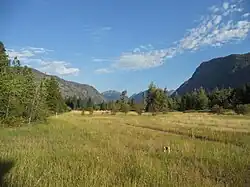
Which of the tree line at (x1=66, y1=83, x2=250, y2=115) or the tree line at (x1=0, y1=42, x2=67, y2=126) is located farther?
the tree line at (x1=66, y1=83, x2=250, y2=115)

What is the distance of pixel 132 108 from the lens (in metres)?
125

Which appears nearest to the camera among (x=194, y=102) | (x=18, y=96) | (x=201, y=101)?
(x=18, y=96)

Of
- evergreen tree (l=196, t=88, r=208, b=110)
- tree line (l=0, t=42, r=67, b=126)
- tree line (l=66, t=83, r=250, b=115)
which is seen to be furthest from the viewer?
evergreen tree (l=196, t=88, r=208, b=110)

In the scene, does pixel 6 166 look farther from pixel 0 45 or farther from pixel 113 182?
pixel 0 45

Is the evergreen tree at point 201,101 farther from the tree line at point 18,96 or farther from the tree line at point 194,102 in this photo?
the tree line at point 18,96

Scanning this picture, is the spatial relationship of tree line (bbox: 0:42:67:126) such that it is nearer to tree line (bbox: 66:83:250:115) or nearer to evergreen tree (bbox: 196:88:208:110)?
tree line (bbox: 66:83:250:115)

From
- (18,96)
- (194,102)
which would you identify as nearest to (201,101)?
(194,102)

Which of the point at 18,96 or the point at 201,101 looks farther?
the point at 201,101

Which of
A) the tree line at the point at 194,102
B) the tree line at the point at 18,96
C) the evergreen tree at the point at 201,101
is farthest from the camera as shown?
the evergreen tree at the point at 201,101

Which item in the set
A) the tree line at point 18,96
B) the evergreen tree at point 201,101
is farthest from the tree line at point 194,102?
the tree line at point 18,96

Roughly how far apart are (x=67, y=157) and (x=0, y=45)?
1520 inches

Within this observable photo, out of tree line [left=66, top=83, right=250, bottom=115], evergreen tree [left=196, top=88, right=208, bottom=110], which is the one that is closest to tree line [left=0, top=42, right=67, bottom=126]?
tree line [left=66, top=83, right=250, bottom=115]

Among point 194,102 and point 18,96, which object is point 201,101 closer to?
point 194,102

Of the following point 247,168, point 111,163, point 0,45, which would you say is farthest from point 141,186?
point 0,45
